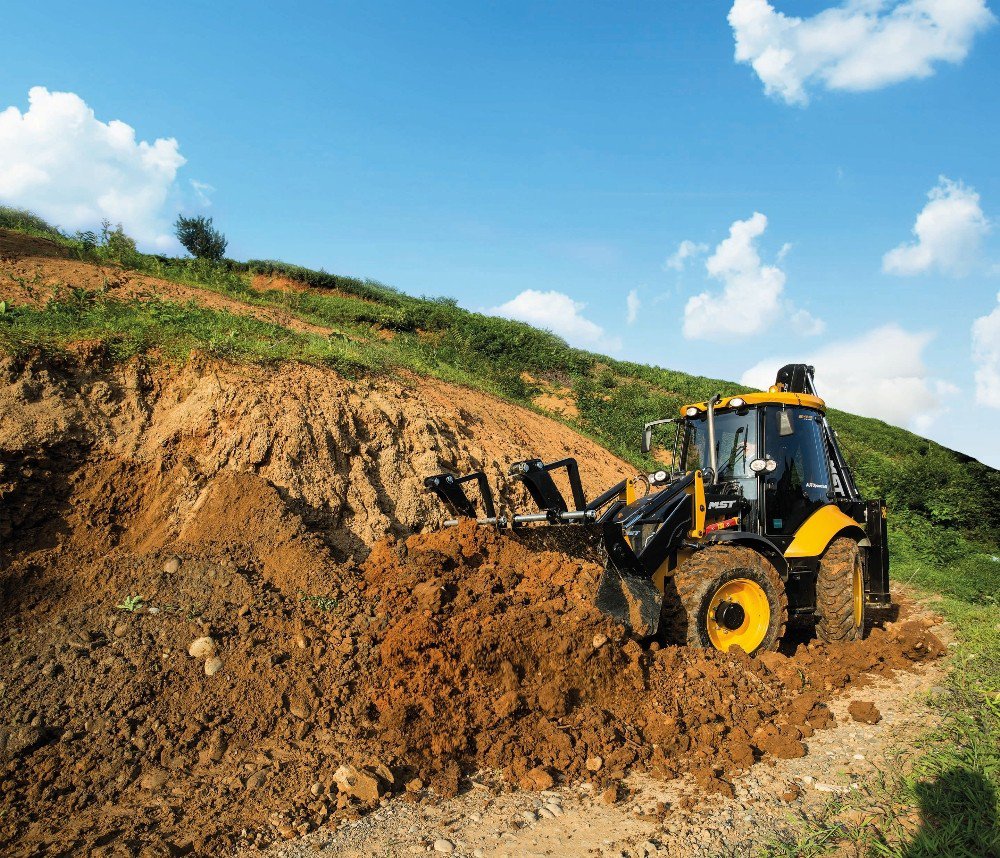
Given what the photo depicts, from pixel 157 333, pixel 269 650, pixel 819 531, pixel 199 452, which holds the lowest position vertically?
pixel 269 650

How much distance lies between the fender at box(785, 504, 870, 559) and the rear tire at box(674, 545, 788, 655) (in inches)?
27.8

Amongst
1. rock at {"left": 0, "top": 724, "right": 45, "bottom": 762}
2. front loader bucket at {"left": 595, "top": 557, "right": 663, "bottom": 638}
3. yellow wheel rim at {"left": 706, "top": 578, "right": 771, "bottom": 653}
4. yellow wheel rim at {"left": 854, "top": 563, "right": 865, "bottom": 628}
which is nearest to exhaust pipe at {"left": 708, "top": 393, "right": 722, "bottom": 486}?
yellow wheel rim at {"left": 706, "top": 578, "right": 771, "bottom": 653}

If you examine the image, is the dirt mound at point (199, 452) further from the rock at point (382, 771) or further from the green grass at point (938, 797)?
the green grass at point (938, 797)

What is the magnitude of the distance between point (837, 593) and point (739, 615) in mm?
1501

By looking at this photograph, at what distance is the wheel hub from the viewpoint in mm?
6219

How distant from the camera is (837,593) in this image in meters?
7.11

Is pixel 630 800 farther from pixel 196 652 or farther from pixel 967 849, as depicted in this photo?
pixel 196 652

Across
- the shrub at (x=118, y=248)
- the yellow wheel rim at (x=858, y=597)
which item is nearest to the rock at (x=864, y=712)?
the yellow wheel rim at (x=858, y=597)

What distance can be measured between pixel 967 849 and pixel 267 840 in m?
3.74

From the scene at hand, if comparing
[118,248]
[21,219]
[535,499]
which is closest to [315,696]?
[535,499]

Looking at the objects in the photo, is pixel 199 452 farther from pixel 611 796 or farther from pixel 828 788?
pixel 828 788

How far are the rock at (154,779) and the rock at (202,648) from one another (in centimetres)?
95

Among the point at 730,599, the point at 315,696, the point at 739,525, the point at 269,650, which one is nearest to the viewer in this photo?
the point at 315,696

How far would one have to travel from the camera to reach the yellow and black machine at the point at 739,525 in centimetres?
605
